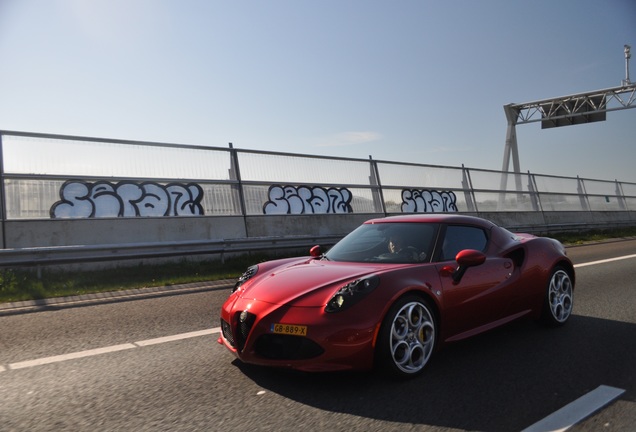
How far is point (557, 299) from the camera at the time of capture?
19.1 feet

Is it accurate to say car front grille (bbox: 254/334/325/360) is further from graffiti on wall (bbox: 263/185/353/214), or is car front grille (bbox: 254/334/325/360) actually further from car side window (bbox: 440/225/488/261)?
graffiti on wall (bbox: 263/185/353/214)

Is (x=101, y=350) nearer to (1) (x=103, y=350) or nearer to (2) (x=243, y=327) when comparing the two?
(1) (x=103, y=350)

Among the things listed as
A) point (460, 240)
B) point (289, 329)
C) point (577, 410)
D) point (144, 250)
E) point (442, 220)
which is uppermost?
point (144, 250)

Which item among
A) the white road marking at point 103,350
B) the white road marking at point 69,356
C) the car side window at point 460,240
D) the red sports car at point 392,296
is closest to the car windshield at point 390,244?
the red sports car at point 392,296

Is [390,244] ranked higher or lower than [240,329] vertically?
higher

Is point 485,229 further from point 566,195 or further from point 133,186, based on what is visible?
point 566,195

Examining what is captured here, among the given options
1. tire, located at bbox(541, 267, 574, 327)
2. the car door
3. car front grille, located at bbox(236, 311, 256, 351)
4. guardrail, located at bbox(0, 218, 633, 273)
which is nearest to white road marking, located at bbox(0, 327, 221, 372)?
car front grille, located at bbox(236, 311, 256, 351)

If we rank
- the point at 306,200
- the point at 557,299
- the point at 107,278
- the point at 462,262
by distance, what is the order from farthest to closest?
the point at 306,200 → the point at 107,278 → the point at 557,299 → the point at 462,262

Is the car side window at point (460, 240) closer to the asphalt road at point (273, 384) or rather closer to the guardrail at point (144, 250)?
the asphalt road at point (273, 384)

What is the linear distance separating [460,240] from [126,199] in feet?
24.8

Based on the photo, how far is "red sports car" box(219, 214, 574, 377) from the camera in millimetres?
3826

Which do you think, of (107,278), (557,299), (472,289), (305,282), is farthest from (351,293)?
(107,278)

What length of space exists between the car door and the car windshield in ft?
0.51

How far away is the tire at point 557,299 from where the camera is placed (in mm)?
5668
